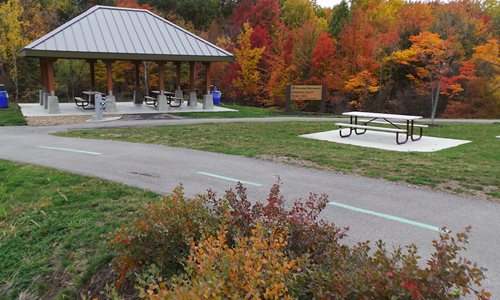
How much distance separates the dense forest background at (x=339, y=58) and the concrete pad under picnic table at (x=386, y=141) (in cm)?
1036

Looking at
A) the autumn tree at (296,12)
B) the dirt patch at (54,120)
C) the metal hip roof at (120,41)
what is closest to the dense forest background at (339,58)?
the autumn tree at (296,12)

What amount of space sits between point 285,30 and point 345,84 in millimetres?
10505

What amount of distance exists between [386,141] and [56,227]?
397 inches

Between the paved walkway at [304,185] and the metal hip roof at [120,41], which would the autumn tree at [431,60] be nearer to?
the metal hip roof at [120,41]

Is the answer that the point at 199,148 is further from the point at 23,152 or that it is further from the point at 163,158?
the point at 23,152

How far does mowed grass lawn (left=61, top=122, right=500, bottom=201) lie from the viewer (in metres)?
7.62

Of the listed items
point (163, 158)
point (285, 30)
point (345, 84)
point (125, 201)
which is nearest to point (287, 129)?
point (163, 158)

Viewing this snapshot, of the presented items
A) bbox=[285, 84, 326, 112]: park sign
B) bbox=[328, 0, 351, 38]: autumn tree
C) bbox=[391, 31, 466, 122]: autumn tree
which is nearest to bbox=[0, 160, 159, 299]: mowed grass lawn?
bbox=[285, 84, 326, 112]: park sign

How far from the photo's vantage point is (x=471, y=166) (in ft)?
28.6

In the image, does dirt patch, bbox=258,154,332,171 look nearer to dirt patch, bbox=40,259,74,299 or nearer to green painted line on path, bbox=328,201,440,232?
green painted line on path, bbox=328,201,440,232

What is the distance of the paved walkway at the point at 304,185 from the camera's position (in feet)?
16.6

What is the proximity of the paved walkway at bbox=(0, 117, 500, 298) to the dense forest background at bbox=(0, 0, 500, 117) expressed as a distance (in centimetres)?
1701

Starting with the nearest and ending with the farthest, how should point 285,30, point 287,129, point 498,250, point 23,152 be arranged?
1. point 498,250
2. point 23,152
3. point 287,129
4. point 285,30

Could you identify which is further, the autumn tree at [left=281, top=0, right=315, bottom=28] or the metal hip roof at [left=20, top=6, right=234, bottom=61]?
the autumn tree at [left=281, top=0, right=315, bottom=28]
